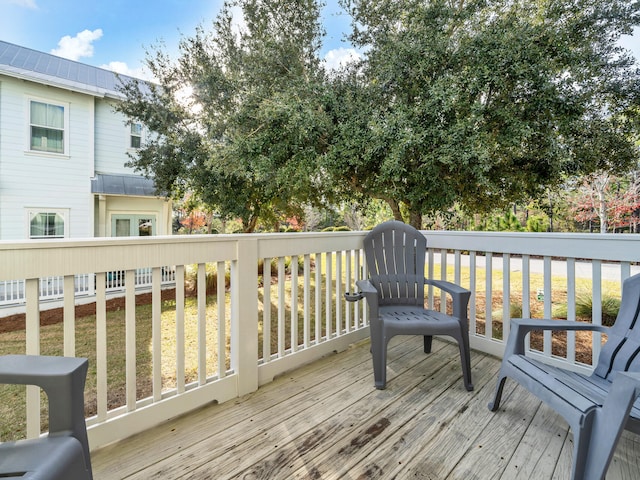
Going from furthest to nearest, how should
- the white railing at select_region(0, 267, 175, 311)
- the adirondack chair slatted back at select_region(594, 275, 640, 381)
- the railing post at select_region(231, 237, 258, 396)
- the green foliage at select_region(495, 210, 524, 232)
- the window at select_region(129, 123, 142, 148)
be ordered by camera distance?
1. the green foliage at select_region(495, 210, 524, 232)
2. the window at select_region(129, 123, 142, 148)
3. the white railing at select_region(0, 267, 175, 311)
4. the railing post at select_region(231, 237, 258, 396)
5. the adirondack chair slatted back at select_region(594, 275, 640, 381)

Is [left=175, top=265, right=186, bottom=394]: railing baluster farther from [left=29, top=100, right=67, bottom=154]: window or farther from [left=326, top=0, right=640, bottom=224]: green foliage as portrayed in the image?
[left=29, top=100, right=67, bottom=154]: window

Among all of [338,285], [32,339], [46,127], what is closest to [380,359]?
[338,285]

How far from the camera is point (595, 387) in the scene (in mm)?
1448

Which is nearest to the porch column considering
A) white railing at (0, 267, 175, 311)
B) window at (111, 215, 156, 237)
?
window at (111, 215, 156, 237)

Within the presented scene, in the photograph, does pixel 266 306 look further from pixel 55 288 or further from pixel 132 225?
pixel 132 225

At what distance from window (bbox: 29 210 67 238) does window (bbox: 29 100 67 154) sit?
128 centimetres

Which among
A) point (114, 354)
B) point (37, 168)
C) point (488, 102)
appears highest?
point (488, 102)

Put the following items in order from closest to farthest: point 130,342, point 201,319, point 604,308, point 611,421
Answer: point 611,421 < point 130,342 < point 201,319 < point 604,308

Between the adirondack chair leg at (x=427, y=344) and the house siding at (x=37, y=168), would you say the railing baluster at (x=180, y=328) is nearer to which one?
the adirondack chair leg at (x=427, y=344)

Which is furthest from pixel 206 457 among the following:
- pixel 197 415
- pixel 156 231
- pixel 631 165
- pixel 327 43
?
pixel 156 231

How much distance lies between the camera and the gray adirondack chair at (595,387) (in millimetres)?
1103

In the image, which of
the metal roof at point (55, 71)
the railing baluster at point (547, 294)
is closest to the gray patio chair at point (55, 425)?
the railing baluster at point (547, 294)

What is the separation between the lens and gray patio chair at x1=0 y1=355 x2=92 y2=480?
2.59 ft

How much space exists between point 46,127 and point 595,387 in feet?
29.2
